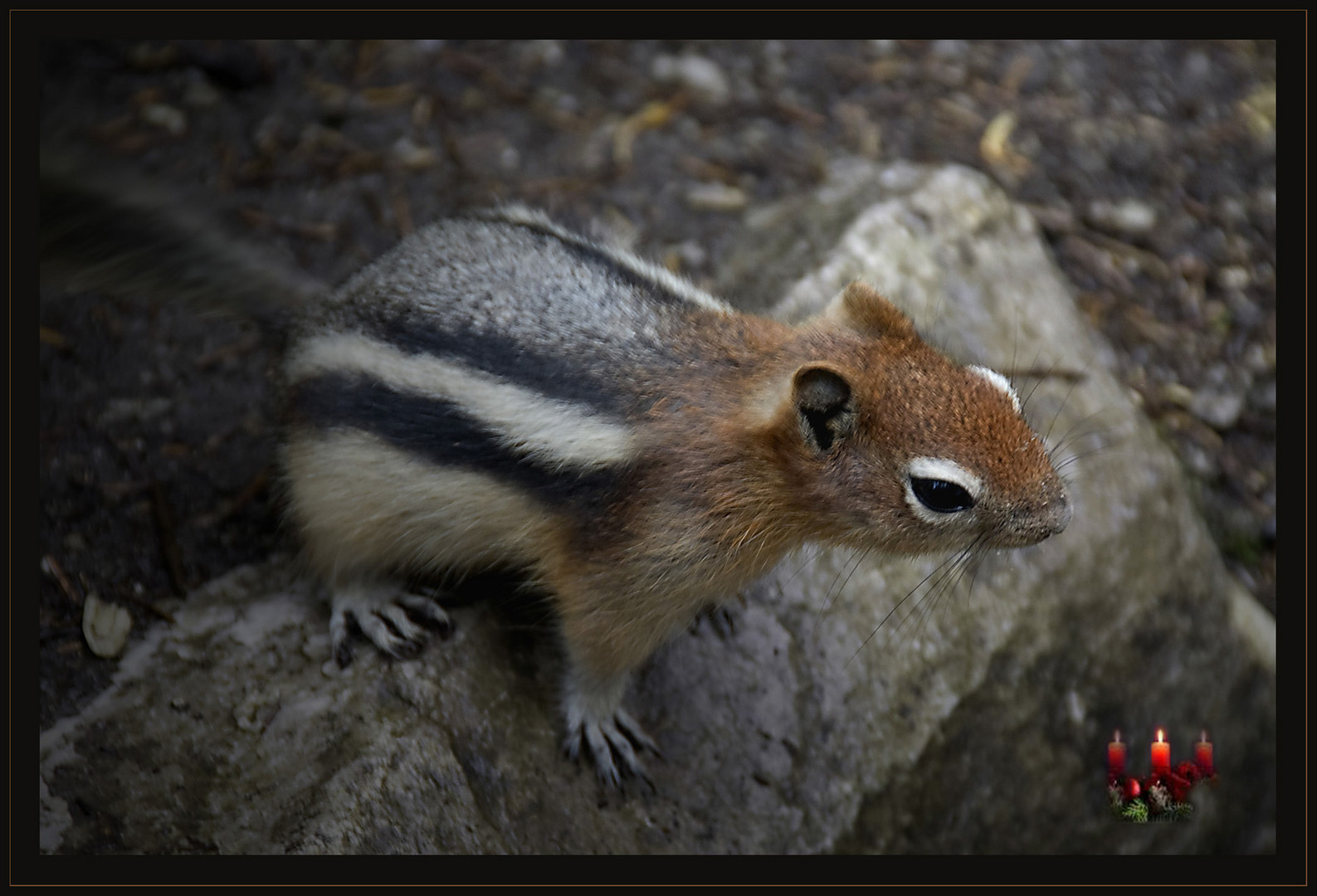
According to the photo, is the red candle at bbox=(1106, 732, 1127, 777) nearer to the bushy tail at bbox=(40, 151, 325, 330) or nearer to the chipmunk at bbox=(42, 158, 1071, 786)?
the chipmunk at bbox=(42, 158, 1071, 786)

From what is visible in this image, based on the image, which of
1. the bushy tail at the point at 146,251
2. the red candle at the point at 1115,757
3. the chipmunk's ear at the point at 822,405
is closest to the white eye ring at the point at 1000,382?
the chipmunk's ear at the point at 822,405

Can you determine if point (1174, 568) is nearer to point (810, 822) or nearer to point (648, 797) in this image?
point (810, 822)

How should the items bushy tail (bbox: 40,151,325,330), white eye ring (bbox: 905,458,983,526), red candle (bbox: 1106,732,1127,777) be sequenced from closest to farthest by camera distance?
white eye ring (bbox: 905,458,983,526)
bushy tail (bbox: 40,151,325,330)
red candle (bbox: 1106,732,1127,777)

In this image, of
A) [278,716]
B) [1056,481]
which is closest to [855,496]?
[1056,481]

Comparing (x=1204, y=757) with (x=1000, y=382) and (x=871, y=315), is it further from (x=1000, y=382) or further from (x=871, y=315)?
(x=871, y=315)

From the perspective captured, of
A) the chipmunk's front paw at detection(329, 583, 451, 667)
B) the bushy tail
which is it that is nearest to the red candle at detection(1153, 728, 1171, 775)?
the chipmunk's front paw at detection(329, 583, 451, 667)

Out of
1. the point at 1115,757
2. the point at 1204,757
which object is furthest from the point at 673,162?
the point at 1204,757
